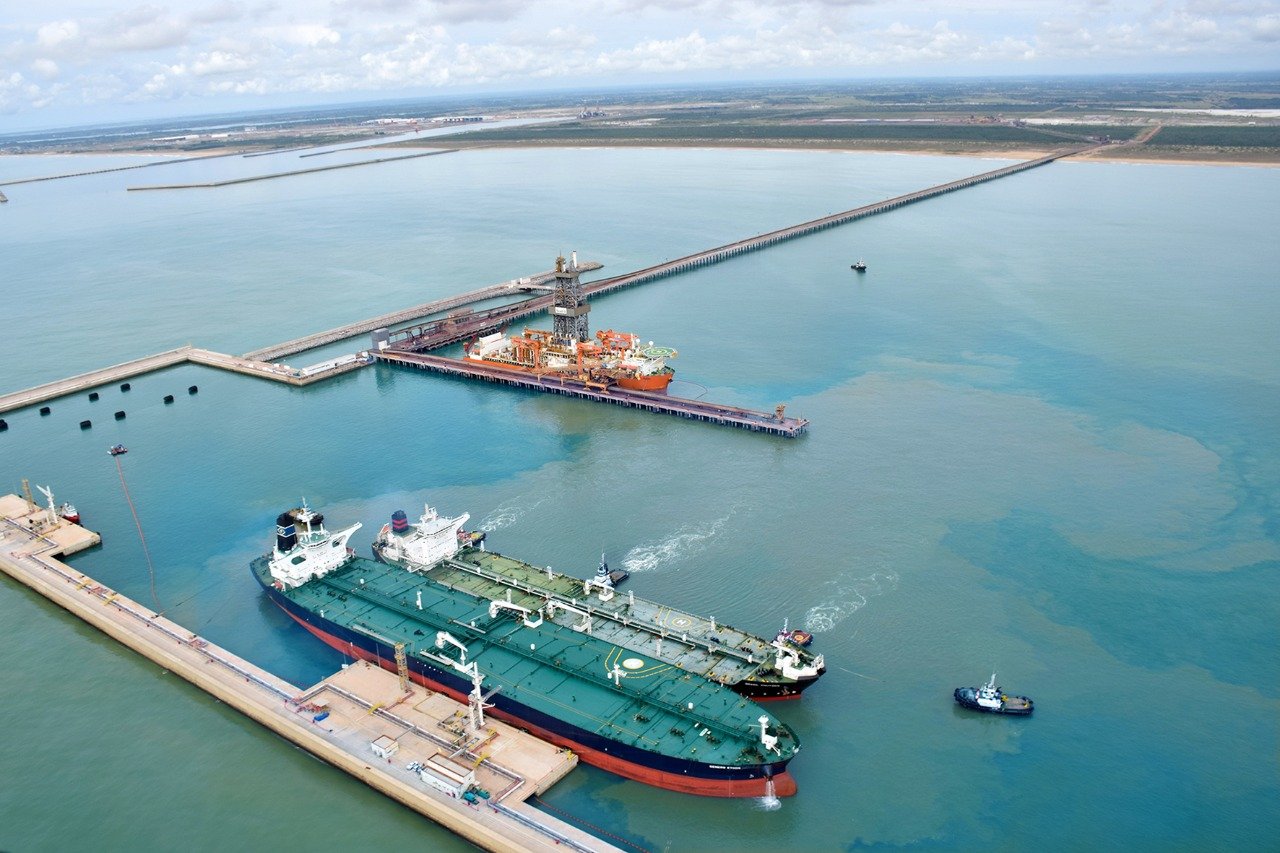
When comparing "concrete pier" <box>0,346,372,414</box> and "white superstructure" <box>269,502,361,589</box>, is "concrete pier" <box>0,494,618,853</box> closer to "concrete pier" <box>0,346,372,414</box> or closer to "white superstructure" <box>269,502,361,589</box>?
"white superstructure" <box>269,502,361,589</box>

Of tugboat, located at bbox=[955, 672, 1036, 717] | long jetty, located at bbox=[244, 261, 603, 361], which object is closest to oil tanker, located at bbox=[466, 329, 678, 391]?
long jetty, located at bbox=[244, 261, 603, 361]

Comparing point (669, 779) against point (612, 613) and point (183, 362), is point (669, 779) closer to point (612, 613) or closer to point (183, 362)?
point (612, 613)

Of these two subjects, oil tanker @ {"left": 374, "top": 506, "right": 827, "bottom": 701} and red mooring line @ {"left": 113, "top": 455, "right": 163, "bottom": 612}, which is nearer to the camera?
oil tanker @ {"left": 374, "top": 506, "right": 827, "bottom": 701}

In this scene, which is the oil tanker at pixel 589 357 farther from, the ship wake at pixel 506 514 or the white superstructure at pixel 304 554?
the white superstructure at pixel 304 554

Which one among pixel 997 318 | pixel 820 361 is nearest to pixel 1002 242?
pixel 997 318

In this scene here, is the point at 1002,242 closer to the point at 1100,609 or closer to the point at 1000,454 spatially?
the point at 1000,454

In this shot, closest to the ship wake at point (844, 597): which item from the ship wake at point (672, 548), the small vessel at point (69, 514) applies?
the ship wake at point (672, 548)
